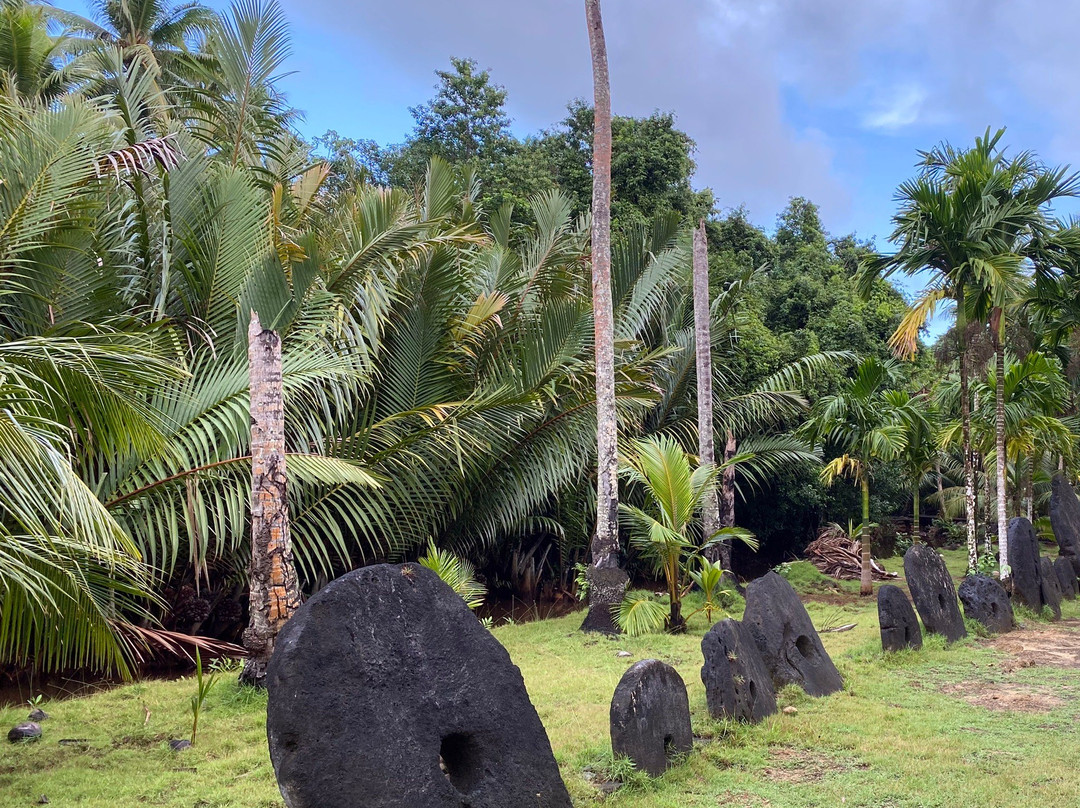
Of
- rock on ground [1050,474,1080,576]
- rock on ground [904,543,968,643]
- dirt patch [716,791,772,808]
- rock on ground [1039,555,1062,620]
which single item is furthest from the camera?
rock on ground [1050,474,1080,576]

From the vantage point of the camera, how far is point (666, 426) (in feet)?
47.7

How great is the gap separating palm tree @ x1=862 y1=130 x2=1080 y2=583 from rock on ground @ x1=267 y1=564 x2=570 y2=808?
8.39 m

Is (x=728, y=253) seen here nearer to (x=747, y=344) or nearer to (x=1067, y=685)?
(x=747, y=344)

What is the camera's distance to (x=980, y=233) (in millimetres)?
10352

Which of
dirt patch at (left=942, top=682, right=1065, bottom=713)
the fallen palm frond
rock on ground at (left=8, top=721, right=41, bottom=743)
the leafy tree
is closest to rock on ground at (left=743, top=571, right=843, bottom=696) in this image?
dirt patch at (left=942, top=682, right=1065, bottom=713)

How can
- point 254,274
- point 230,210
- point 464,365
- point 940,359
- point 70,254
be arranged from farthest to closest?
1. point 940,359
2. point 464,365
3. point 230,210
4. point 254,274
5. point 70,254

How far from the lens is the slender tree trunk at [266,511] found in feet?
20.8

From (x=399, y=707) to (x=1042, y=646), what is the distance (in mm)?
7577

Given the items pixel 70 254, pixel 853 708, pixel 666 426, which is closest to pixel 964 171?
pixel 666 426

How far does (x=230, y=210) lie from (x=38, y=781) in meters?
5.50

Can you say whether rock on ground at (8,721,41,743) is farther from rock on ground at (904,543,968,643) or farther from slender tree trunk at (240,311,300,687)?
rock on ground at (904,543,968,643)

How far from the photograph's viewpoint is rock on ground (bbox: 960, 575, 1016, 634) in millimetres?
Answer: 9445

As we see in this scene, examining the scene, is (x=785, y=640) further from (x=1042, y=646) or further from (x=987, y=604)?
(x=987, y=604)

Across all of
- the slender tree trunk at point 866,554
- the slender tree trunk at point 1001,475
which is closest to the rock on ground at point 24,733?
the slender tree trunk at point 1001,475
